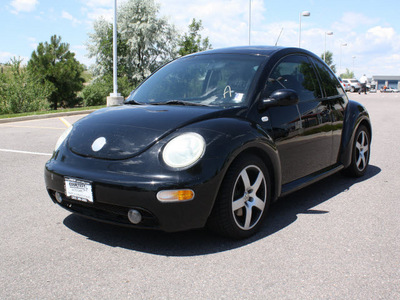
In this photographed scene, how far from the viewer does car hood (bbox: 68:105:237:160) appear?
3.21 m

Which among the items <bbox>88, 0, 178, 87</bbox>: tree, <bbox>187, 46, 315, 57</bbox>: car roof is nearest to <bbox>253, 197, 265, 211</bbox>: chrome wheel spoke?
<bbox>187, 46, 315, 57</bbox>: car roof

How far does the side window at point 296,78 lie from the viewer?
410 cm

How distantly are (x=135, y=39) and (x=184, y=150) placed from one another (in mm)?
39512

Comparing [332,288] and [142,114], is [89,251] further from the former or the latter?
[332,288]

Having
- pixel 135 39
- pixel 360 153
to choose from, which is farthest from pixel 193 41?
pixel 360 153

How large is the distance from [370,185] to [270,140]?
2.27 meters

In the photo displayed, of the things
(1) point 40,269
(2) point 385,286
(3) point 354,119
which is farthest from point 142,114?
(3) point 354,119

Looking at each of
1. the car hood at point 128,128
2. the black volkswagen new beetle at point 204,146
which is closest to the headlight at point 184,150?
the black volkswagen new beetle at point 204,146

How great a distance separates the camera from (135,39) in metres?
40.8

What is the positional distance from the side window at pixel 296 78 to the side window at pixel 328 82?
0.19 m

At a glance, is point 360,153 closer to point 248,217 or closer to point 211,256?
point 248,217

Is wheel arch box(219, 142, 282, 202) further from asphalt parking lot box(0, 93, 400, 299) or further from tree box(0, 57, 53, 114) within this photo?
tree box(0, 57, 53, 114)

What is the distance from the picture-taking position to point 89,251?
3.23 metres

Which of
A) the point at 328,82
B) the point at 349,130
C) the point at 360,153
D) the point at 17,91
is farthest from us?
the point at 17,91
